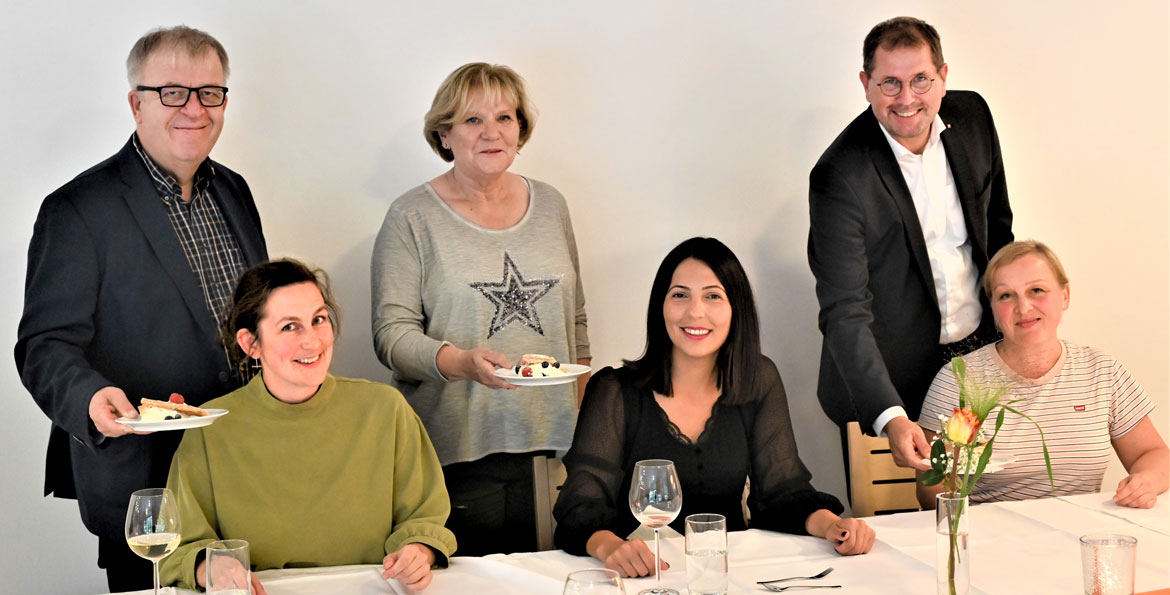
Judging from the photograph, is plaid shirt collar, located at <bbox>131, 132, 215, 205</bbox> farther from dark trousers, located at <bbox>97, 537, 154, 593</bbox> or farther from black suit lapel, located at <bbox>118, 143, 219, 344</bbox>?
dark trousers, located at <bbox>97, 537, 154, 593</bbox>

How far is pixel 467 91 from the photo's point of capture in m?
2.81

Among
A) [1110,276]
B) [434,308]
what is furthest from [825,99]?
[434,308]

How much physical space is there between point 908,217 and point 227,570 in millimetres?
2156

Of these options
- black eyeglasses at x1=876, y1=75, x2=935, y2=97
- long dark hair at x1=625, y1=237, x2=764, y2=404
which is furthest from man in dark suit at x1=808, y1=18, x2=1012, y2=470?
long dark hair at x1=625, y1=237, x2=764, y2=404

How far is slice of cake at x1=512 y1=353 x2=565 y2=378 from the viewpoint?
2441 mm

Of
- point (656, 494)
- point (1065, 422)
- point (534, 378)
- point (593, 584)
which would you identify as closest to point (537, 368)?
point (534, 378)

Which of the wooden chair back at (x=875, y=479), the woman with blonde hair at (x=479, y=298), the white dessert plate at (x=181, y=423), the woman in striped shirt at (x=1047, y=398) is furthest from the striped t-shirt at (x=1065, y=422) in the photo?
the white dessert plate at (x=181, y=423)

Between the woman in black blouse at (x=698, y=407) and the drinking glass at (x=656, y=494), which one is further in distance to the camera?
the woman in black blouse at (x=698, y=407)

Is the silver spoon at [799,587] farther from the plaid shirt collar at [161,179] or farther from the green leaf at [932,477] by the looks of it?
the plaid shirt collar at [161,179]

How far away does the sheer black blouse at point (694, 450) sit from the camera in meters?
2.36

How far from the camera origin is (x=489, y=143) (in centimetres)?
283

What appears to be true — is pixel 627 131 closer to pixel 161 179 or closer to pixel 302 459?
pixel 161 179

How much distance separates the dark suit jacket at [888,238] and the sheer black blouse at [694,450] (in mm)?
588

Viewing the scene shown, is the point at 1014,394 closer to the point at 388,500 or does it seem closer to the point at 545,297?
the point at 545,297
